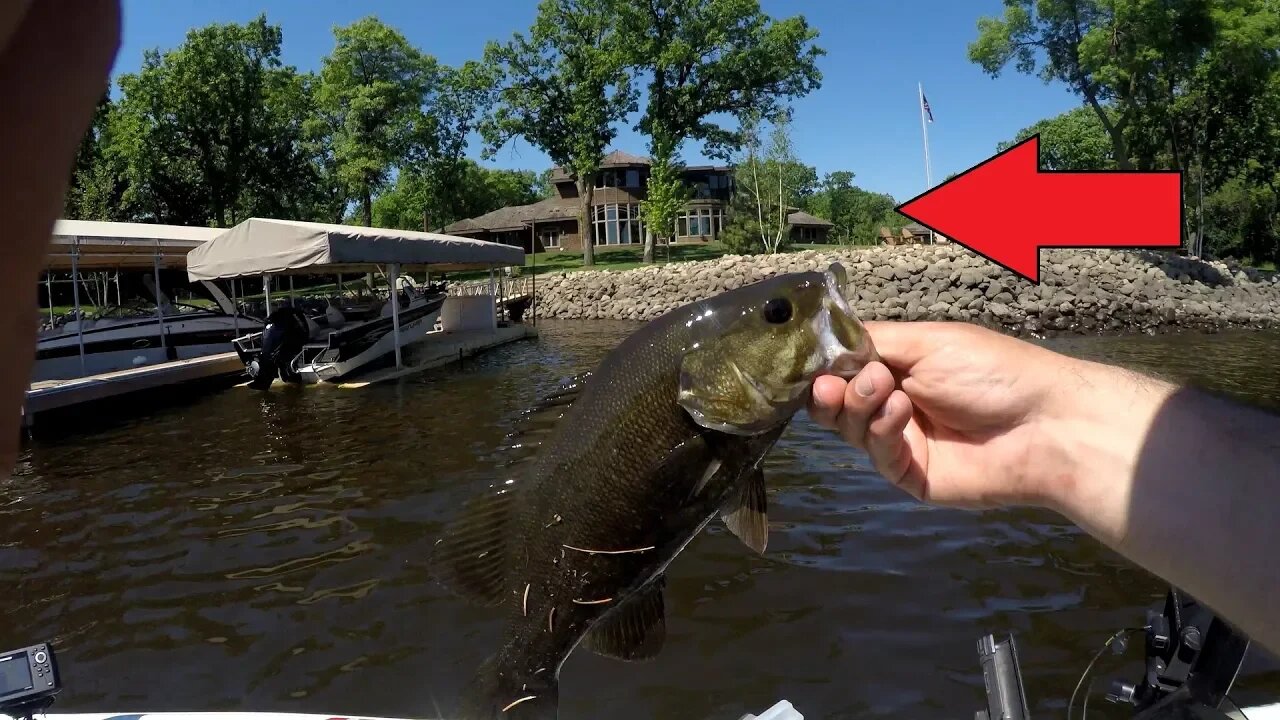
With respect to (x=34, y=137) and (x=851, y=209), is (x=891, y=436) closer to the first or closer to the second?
(x=34, y=137)

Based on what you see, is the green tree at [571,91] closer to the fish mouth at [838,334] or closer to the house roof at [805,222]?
the house roof at [805,222]

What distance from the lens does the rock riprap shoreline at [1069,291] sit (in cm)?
2484

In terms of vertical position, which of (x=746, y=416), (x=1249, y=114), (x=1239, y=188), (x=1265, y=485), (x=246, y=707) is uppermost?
(x=1249, y=114)

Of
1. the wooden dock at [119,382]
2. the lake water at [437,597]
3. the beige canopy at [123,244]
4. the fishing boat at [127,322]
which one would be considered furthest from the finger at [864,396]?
the fishing boat at [127,322]

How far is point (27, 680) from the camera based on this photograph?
2604 millimetres

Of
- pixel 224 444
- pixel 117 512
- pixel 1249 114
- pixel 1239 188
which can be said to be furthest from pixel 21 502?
pixel 1239 188

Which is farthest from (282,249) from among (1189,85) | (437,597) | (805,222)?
(805,222)

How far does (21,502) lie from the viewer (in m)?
8.97

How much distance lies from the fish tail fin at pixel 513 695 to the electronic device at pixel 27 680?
1.51 meters

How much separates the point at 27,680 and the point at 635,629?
210 cm

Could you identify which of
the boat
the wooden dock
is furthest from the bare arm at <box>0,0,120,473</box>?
the boat

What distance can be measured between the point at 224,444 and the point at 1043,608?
35.5 ft

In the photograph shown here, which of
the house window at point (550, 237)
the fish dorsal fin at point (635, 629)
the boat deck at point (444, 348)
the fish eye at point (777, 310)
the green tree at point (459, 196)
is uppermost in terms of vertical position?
the green tree at point (459, 196)

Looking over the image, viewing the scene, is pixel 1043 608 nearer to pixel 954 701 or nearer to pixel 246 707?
pixel 954 701
